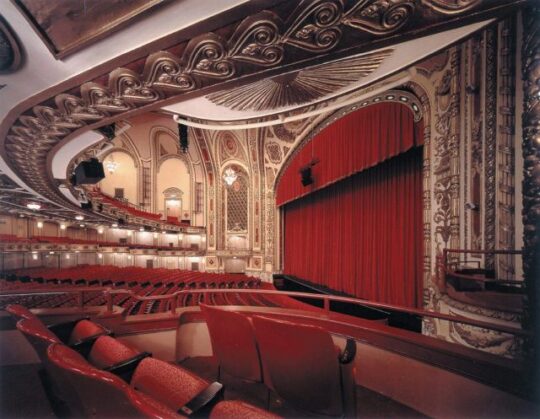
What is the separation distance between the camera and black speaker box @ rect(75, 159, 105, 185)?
444cm

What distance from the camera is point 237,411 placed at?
0.77m

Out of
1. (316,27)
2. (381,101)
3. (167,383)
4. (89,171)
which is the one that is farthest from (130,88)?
(381,101)

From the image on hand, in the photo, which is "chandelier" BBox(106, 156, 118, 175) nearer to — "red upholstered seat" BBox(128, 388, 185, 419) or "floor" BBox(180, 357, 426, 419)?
"floor" BBox(180, 357, 426, 419)

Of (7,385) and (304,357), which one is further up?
(304,357)

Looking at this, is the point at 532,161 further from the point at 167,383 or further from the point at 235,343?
the point at 167,383

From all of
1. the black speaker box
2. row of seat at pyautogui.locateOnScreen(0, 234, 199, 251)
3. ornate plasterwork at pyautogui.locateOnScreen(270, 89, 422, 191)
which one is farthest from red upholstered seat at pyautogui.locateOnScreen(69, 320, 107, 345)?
row of seat at pyautogui.locateOnScreen(0, 234, 199, 251)

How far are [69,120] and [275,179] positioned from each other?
7.74 meters

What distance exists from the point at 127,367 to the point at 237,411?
27.7 inches

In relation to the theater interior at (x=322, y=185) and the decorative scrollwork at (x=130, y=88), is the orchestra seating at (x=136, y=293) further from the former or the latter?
the decorative scrollwork at (x=130, y=88)

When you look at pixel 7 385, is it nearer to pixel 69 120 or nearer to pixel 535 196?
pixel 69 120

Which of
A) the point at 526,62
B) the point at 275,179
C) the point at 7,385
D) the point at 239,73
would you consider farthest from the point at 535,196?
the point at 275,179

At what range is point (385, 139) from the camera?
173 inches

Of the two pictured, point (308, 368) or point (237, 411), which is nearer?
point (237, 411)

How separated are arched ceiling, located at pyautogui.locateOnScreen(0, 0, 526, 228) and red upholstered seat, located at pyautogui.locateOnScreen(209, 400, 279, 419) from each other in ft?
5.32
